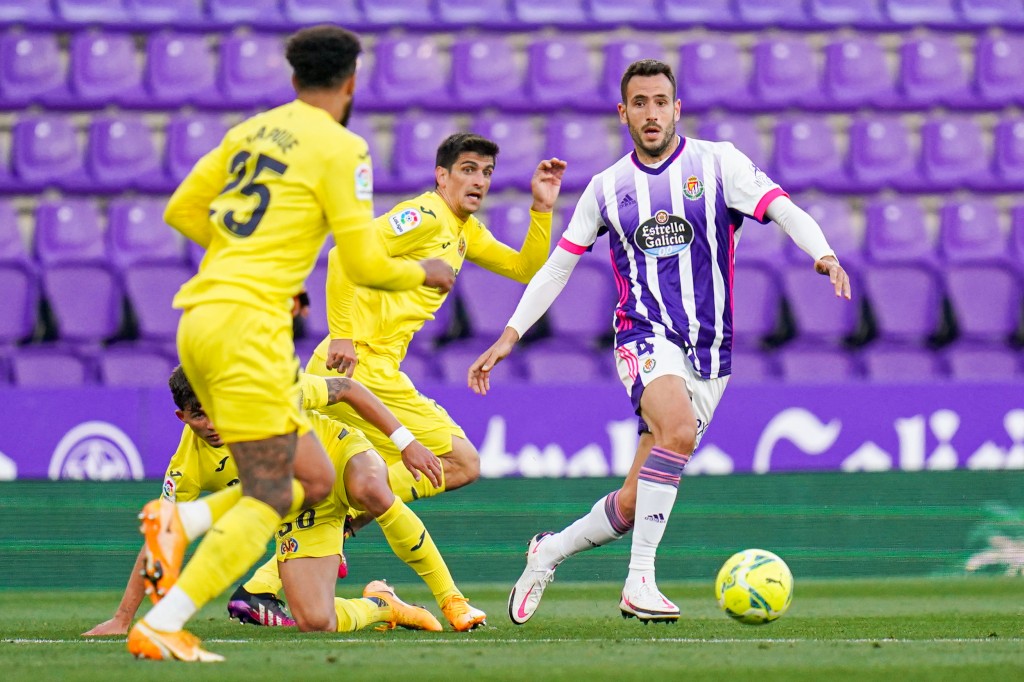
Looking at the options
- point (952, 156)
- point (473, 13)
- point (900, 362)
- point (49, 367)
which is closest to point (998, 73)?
point (952, 156)

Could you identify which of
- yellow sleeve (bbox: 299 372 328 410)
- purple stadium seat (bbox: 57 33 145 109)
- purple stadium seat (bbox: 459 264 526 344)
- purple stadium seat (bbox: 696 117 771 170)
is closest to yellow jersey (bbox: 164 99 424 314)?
yellow sleeve (bbox: 299 372 328 410)

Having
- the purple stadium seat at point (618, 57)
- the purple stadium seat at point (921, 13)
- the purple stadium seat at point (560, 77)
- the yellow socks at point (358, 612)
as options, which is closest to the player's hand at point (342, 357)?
the yellow socks at point (358, 612)

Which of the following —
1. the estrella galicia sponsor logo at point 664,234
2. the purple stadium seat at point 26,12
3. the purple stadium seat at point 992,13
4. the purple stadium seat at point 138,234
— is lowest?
the purple stadium seat at point 138,234

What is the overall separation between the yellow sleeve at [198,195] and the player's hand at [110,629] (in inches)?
71.8

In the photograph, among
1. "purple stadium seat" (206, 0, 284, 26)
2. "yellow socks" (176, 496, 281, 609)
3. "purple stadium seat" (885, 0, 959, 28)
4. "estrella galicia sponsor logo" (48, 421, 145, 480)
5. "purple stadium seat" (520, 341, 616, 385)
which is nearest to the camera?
"yellow socks" (176, 496, 281, 609)

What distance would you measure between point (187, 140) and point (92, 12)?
1878mm

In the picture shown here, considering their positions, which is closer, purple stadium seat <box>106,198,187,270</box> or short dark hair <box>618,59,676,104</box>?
short dark hair <box>618,59,676,104</box>

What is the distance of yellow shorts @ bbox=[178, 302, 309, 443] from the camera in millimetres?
4426

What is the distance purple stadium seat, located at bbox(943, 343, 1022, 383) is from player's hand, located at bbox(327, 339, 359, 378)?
18.0 feet

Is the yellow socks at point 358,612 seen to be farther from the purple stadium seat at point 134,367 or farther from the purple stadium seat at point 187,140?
the purple stadium seat at point 187,140

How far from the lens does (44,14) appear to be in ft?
40.2

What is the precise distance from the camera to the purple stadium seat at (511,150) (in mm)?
11383

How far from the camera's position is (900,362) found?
1034 cm

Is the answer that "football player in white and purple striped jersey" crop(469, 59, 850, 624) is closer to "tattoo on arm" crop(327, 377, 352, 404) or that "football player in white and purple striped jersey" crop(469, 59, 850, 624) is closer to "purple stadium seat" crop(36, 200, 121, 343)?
"tattoo on arm" crop(327, 377, 352, 404)
